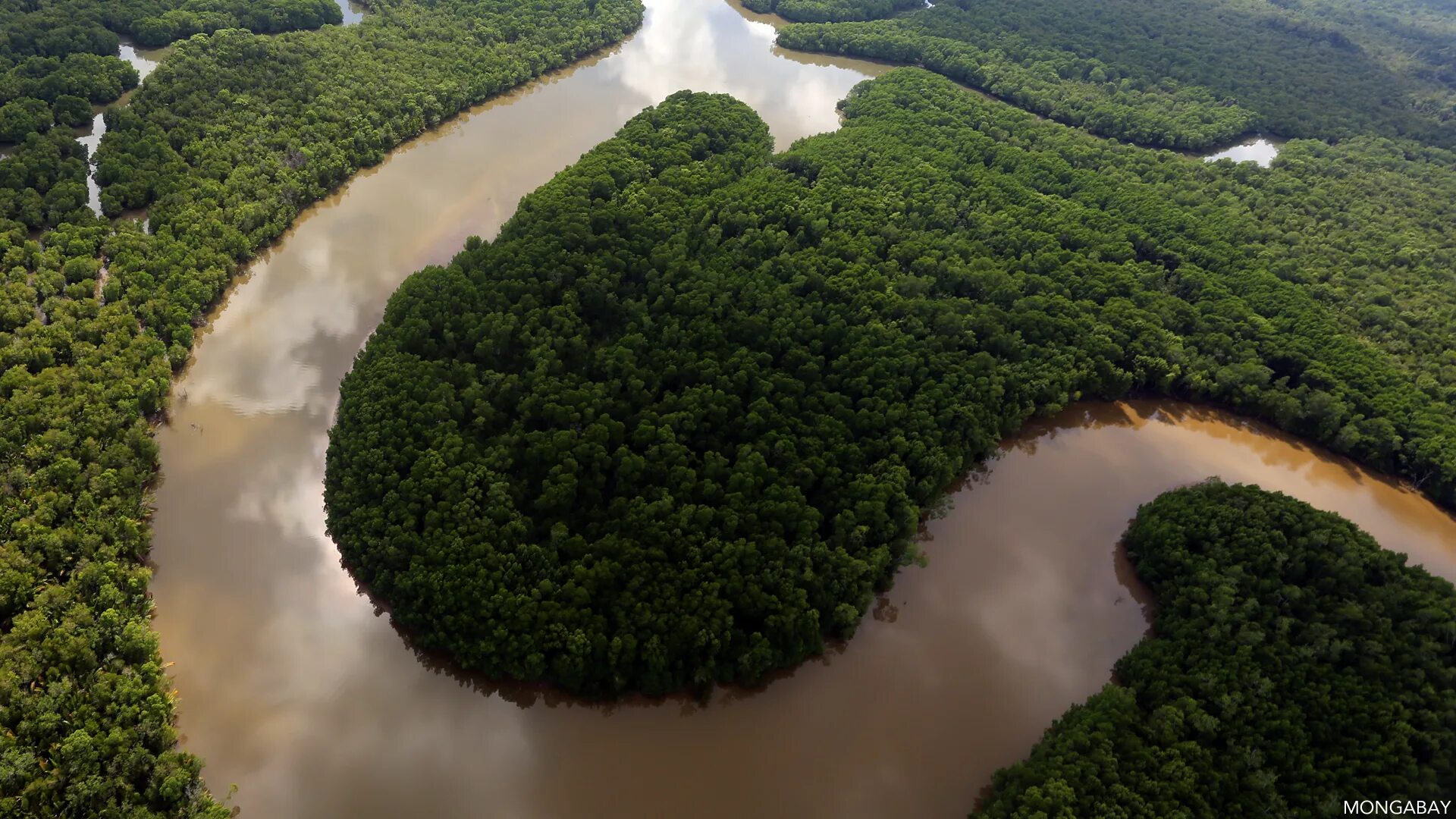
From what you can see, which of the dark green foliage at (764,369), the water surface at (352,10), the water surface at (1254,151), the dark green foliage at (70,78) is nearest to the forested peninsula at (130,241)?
the dark green foliage at (70,78)

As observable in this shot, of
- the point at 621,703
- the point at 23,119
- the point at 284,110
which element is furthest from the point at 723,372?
the point at 23,119

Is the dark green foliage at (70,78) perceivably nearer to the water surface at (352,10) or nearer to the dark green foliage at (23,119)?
the dark green foliage at (23,119)

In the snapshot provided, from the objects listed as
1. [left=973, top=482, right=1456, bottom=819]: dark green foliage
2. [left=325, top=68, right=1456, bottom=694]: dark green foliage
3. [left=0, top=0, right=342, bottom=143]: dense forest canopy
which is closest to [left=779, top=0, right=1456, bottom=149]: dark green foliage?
[left=325, top=68, right=1456, bottom=694]: dark green foliage

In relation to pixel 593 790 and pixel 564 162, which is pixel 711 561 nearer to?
pixel 593 790

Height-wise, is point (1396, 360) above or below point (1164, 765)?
above

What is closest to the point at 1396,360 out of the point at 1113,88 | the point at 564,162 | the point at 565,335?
the point at 1113,88

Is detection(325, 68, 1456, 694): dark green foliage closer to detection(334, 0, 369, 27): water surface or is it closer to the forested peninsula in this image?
the forested peninsula
